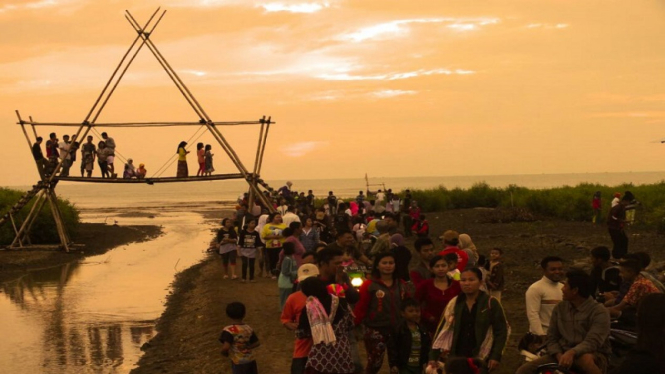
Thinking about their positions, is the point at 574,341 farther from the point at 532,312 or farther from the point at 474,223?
the point at 474,223

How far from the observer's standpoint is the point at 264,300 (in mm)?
16500

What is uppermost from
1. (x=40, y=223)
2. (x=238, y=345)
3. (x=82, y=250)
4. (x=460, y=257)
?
(x=460, y=257)

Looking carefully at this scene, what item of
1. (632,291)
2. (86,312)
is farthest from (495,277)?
(86,312)

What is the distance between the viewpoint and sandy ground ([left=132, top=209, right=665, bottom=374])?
1210cm

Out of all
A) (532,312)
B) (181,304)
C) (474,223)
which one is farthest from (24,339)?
(474,223)

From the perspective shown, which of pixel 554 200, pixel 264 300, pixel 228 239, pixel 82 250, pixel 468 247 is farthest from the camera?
pixel 554 200

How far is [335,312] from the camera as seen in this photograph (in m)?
7.70

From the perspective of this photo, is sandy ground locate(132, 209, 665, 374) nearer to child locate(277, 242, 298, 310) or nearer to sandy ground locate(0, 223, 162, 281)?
child locate(277, 242, 298, 310)

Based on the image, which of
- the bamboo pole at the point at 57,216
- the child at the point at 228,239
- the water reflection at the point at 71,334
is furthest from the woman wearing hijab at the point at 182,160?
the child at the point at 228,239

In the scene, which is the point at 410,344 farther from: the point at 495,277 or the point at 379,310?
the point at 495,277

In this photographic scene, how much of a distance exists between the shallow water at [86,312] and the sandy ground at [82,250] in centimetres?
94

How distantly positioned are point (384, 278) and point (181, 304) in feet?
36.1

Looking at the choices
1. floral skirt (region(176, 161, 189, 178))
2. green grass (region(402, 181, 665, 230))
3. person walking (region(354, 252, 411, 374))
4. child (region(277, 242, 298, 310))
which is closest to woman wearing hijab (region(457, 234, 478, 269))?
person walking (region(354, 252, 411, 374))

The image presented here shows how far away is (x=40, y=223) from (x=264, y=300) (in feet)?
68.4
